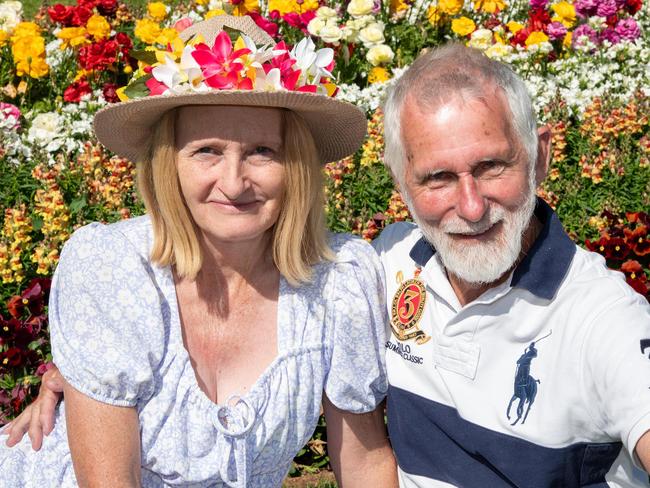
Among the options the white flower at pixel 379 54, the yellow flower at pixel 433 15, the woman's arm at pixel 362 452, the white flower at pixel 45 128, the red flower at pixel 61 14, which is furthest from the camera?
the yellow flower at pixel 433 15

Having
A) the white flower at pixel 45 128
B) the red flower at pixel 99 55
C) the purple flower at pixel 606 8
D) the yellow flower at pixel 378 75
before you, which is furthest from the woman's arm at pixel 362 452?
the purple flower at pixel 606 8

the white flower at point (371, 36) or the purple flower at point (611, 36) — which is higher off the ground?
the white flower at point (371, 36)

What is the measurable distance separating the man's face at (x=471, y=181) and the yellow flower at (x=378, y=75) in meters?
3.73

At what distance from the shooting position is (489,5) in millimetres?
7020

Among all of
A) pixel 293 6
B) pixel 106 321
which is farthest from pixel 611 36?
pixel 106 321

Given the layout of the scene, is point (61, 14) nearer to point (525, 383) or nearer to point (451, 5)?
point (451, 5)

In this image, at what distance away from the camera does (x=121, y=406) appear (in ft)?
8.74

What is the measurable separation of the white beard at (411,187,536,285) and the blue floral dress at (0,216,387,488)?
34 centimetres

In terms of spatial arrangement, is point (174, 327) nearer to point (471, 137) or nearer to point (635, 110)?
point (471, 137)

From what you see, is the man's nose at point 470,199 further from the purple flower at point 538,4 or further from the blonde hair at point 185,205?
the purple flower at point 538,4

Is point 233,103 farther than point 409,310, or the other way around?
point 409,310

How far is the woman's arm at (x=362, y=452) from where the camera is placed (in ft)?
9.98

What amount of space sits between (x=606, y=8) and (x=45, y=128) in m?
4.07

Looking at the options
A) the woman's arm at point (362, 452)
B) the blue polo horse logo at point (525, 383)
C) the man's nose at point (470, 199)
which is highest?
the man's nose at point (470, 199)
